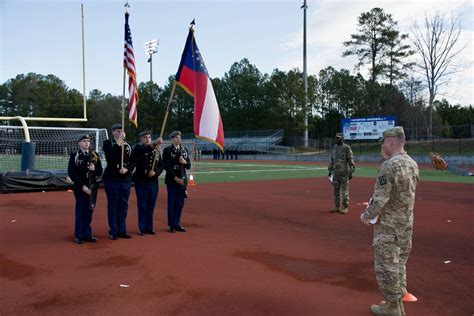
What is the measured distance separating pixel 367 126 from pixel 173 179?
32346mm

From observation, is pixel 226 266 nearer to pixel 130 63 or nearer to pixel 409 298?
pixel 409 298

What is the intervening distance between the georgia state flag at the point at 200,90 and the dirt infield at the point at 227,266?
77.2 inches

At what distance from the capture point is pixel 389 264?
4.07m

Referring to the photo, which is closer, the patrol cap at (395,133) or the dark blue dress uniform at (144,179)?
the patrol cap at (395,133)

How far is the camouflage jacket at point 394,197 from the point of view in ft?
13.4

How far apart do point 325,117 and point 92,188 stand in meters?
68.6

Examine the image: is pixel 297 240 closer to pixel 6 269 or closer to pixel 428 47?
pixel 6 269

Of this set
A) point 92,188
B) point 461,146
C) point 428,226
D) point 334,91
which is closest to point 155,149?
point 92,188

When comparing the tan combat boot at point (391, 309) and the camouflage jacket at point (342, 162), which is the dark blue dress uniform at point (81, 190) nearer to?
the tan combat boot at point (391, 309)

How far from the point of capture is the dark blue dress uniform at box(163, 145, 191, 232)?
8.16m

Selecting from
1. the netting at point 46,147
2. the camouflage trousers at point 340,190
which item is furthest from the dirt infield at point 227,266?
the netting at point 46,147

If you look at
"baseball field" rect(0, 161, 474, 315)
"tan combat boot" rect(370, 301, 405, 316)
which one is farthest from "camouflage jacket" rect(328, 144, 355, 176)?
"tan combat boot" rect(370, 301, 405, 316)

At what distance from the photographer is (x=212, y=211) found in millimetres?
11070

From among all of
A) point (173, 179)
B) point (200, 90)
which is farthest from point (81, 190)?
point (200, 90)
